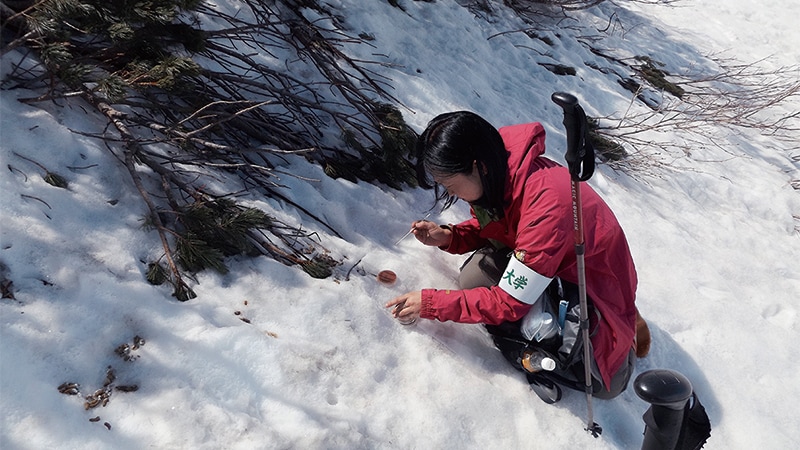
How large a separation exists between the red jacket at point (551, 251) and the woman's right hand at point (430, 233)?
43cm

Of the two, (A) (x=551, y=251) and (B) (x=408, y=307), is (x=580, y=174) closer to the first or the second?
(A) (x=551, y=251)

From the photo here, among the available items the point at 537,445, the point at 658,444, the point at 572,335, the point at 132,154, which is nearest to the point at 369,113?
the point at 132,154

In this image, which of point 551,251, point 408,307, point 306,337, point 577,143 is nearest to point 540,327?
point 551,251

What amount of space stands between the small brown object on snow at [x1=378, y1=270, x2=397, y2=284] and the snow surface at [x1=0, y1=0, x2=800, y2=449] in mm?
45

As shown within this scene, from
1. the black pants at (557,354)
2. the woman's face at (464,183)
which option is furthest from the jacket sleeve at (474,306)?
the woman's face at (464,183)

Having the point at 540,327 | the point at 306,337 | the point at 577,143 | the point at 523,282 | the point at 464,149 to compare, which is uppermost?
the point at 577,143

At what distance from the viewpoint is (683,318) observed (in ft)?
10.9

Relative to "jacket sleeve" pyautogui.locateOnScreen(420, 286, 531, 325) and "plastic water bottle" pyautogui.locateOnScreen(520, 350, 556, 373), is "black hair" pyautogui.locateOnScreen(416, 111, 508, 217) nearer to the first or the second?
"jacket sleeve" pyautogui.locateOnScreen(420, 286, 531, 325)

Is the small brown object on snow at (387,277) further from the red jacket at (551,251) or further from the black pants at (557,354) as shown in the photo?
the black pants at (557,354)

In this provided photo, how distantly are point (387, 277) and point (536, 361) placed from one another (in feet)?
2.60

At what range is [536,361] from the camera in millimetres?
2469

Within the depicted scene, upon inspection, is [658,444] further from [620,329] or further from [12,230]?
[12,230]

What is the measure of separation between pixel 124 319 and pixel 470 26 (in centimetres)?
448

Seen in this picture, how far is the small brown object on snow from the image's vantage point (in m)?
2.74
